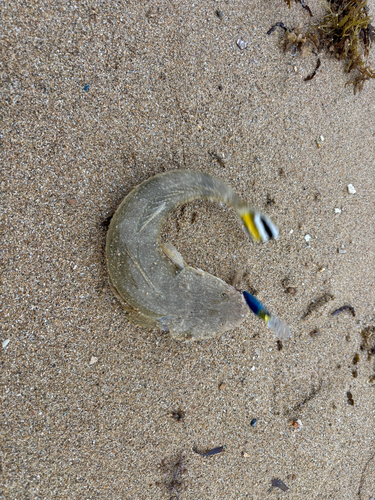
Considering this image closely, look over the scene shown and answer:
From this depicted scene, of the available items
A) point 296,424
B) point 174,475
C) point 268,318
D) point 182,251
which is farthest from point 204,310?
point 296,424

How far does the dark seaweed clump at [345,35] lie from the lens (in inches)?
141

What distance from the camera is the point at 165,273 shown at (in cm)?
287

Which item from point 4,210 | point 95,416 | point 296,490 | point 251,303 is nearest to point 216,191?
point 251,303

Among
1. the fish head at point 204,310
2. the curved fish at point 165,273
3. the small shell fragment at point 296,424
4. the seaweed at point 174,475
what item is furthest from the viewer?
the small shell fragment at point 296,424

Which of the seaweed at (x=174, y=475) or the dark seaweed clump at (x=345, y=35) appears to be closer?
the seaweed at (x=174, y=475)

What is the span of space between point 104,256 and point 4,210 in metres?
0.92

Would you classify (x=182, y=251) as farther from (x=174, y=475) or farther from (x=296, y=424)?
(x=296, y=424)

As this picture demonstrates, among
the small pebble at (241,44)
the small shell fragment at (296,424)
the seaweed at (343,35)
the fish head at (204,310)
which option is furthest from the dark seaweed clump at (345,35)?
the small shell fragment at (296,424)

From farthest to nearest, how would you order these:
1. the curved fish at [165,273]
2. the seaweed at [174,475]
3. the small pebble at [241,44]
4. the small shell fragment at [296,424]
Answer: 1. the small shell fragment at [296,424]
2. the small pebble at [241,44]
3. the seaweed at [174,475]
4. the curved fish at [165,273]

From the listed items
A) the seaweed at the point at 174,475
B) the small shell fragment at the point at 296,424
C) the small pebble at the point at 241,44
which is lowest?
the seaweed at the point at 174,475

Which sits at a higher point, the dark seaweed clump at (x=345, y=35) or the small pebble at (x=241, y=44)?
the dark seaweed clump at (x=345, y=35)

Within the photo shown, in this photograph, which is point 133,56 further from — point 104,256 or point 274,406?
point 274,406

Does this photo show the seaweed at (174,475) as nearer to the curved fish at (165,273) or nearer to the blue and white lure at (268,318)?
the curved fish at (165,273)

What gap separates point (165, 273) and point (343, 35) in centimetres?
339
